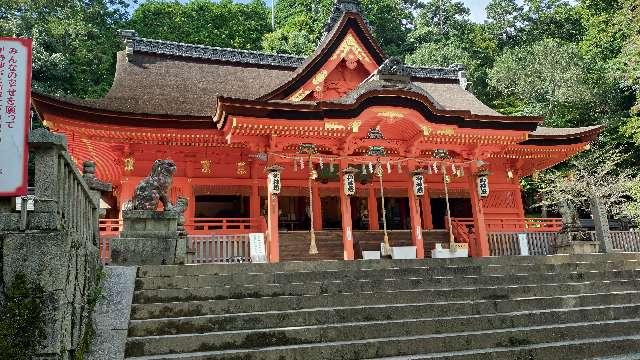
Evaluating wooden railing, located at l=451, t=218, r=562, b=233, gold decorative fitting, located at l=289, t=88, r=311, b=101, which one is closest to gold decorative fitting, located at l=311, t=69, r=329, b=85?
gold decorative fitting, located at l=289, t=88, r=311, b=101

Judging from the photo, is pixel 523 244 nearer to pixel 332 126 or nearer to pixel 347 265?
pixel 332 126

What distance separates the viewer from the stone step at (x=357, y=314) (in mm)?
5039

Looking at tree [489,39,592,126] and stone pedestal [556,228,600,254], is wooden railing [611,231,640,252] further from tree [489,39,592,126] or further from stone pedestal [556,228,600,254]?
tree [489,39,592,126]

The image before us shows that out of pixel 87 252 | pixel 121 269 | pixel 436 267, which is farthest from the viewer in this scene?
pixel 436 267

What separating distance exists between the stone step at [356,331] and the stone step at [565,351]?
0.44 m

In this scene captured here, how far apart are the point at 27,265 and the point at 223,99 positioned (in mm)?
7090

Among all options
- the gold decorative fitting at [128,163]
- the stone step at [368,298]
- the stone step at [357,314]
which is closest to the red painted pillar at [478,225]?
the stone step at [368,298]

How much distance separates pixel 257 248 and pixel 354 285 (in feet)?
15.3

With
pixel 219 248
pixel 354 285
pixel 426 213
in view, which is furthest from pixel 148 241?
pixel 426 213

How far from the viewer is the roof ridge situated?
16.5 m

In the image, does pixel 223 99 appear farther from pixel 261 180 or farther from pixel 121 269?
pixel 121 269

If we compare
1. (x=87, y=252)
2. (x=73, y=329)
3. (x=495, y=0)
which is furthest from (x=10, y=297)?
(x=495, y=0)

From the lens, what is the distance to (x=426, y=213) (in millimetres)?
15312

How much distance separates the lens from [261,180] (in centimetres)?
1344
